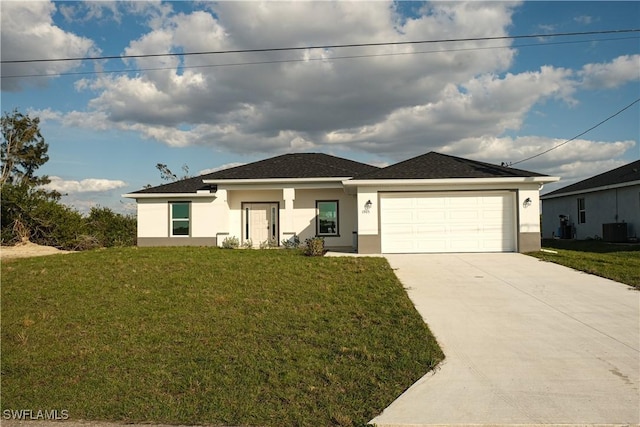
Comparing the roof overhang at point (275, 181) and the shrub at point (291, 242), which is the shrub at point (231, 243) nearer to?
the shrub at point (291, 242)

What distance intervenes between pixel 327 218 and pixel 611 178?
46.5 feet

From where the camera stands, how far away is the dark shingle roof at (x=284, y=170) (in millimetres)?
19547

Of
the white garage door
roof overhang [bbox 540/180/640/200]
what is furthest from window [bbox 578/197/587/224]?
the white garage door

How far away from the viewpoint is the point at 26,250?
62.2 feet

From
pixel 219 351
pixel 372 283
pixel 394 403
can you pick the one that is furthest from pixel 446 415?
pixel 372 283

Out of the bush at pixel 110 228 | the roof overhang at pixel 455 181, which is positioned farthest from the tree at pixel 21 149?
the roof overhang at pixel 455 181

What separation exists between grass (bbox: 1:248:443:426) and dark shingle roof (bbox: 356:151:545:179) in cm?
606

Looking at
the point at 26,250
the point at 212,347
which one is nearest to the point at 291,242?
the point at 26,250

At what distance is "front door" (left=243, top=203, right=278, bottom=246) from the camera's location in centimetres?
2033

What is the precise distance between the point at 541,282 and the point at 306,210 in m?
11.2

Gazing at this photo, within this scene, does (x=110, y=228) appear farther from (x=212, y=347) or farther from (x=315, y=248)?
(x=212, y=347)

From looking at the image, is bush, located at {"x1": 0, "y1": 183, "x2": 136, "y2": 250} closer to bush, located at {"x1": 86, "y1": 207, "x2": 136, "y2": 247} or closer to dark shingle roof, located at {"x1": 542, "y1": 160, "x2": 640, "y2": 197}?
bush, located at {"x1": 86, "y1": 207, "x2": 136, "y2": 247}

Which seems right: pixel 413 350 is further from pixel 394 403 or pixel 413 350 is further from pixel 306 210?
pixel 306 210

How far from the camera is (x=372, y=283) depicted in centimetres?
1031
